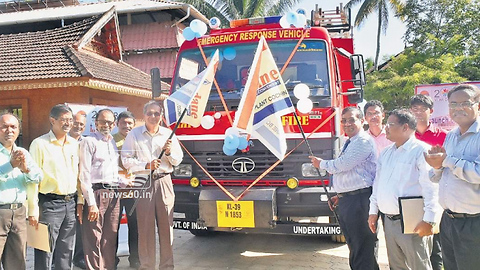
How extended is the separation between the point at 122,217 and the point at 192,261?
3.33 feet

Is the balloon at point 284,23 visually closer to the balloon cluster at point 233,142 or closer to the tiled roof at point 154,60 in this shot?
the balloon cluster at point 233,142

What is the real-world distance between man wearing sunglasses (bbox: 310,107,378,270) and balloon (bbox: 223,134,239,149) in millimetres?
985

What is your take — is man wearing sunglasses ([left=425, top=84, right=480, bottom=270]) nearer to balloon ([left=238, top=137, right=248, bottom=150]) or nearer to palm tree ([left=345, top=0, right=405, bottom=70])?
balloon ([left=238, top=137, right=248, bottom=150])

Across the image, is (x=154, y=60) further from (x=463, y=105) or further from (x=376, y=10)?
(x=376, y=10)

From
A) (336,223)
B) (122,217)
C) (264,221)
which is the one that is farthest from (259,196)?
(122,217)

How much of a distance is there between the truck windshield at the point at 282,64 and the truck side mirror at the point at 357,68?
0.45 meters

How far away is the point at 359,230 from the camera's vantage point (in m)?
3.70

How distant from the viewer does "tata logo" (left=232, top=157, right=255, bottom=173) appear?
4.47 m

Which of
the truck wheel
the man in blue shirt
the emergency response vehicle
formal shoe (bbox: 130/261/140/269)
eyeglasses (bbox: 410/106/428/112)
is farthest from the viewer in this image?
the truck wheel

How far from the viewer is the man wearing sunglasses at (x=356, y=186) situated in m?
3.66

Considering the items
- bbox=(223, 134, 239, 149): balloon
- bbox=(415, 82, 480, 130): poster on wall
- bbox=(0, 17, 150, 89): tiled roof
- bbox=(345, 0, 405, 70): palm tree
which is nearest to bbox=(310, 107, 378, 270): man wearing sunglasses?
bbox=(223, 134, 239, 149): balloon

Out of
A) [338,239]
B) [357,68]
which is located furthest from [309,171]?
[338,239]

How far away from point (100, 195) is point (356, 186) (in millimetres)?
2509

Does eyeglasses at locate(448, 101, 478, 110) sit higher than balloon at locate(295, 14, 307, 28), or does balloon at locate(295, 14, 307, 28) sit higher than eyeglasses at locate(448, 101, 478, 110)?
balloon at locate(295, 14, 307, 28)
